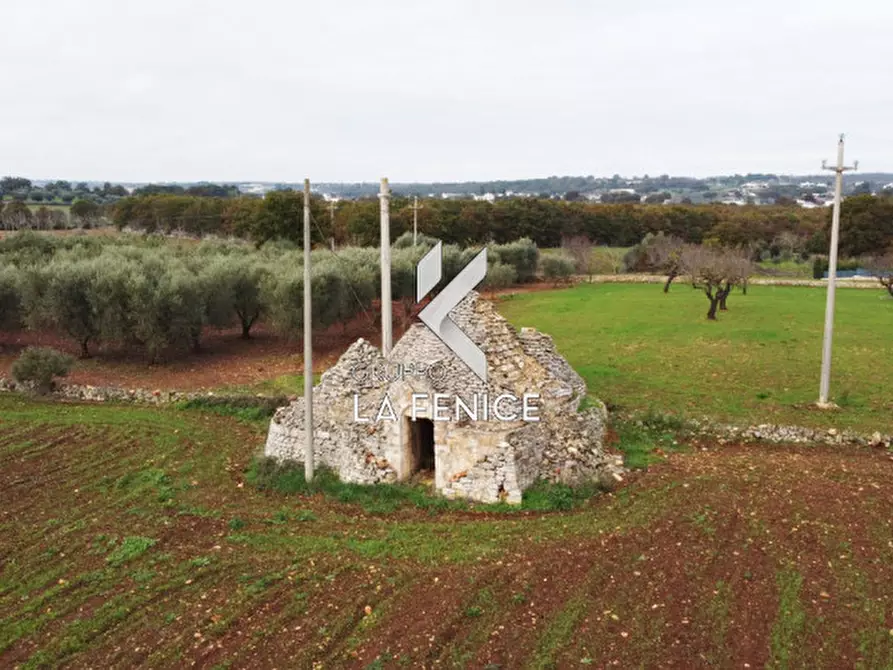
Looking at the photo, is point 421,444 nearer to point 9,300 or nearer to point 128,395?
point 128,395

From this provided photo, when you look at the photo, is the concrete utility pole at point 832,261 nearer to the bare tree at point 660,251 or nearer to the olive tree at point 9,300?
the olive tree at point 9,300

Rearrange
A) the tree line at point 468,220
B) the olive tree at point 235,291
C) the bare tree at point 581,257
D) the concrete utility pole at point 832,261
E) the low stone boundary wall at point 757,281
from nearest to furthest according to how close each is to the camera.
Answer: the concrete utility pole at point 832,261
the olive tree at point 235,291
the low stone boundary wall at point 757,281
the tree line at point 468,220
the bare tree at point 581,257

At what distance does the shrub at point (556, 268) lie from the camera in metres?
55.1

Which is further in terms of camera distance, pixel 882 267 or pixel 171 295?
pixel 882 267

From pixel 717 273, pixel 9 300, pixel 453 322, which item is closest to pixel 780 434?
pixel 453 322

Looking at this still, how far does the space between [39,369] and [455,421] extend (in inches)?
642

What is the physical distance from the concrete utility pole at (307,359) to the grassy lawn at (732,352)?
9.93m

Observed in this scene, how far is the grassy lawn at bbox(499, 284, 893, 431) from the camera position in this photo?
68.9 ft

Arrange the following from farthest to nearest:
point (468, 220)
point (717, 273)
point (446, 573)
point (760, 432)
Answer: point (468, 220)
point (717, 273)
point (760, 432)
point (446, 573)

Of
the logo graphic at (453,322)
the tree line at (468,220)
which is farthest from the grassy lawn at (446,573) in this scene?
the tree line at (468,220)

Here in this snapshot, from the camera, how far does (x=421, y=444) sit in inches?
639

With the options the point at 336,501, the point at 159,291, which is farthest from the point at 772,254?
the point at 336,501

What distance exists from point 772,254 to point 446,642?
69.0 meters

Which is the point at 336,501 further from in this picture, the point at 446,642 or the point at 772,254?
the point at 772,254
